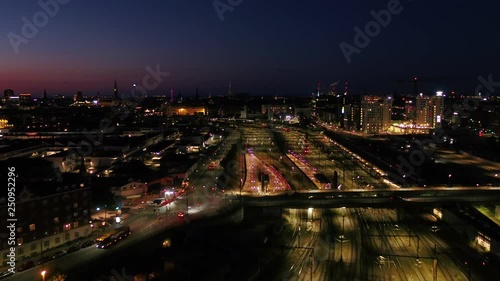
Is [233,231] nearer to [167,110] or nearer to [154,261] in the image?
[154,261]

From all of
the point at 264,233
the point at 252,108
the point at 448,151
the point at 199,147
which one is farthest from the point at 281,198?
the point at 252,108

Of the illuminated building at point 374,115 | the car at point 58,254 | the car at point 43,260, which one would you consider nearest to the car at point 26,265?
the car at point 43,260

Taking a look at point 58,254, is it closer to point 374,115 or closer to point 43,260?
point 43,260

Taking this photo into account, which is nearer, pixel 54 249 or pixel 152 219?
pixel 54 249

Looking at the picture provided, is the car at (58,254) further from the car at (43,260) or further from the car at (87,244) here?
the car at (87,244)

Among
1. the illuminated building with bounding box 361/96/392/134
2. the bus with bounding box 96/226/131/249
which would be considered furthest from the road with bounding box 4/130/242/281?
the illuminated building with bounding box 361/96/392/134

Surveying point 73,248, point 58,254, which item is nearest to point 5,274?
point 58,254

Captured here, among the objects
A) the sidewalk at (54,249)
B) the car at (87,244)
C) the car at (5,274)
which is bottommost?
the sidewalk at (54,249)
